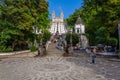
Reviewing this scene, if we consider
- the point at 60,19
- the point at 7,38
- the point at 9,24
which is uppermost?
the point at 60,19

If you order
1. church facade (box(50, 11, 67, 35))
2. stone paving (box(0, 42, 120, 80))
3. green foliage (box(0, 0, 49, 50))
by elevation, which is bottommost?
stone paving (box(0, 42, 120, 80))

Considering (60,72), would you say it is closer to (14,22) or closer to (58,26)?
(14,22)

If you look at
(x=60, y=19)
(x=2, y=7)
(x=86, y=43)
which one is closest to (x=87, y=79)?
(x=2, y=7)

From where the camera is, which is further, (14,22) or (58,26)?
(58,26)

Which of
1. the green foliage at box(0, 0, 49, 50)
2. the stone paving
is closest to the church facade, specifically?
the green foliage at box(0, 0, 49, 50)

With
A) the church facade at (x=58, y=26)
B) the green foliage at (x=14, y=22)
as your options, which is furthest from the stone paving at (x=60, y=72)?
the church facade at (x=58, y=26)

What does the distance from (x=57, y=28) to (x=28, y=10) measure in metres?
89.5

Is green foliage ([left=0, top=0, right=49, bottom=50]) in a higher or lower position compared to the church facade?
lower

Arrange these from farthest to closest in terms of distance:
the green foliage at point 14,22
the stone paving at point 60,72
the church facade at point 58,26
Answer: the church facade at point 58,26 → the green foliage at point 14,22 → the stone paving at point 60,72

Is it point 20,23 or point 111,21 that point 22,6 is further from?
point 111,21

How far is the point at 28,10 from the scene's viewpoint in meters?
36.0

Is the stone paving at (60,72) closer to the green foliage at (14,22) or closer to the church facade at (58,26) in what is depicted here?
the green foliage at (14,22)

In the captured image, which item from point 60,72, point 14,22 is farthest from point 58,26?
point 60,72

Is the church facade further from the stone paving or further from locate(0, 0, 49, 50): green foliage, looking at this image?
the stone paving
